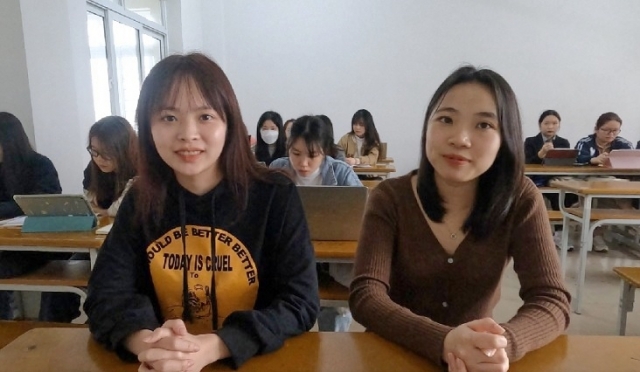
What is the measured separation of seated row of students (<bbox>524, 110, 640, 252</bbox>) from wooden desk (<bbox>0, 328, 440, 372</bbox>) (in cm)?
393

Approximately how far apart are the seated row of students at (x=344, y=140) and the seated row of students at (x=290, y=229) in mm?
2285

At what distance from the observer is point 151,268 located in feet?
3.24

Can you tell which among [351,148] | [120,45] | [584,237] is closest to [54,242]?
[584,237]

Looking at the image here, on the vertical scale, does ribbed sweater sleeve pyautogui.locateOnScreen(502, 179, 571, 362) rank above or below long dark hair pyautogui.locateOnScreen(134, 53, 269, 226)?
below

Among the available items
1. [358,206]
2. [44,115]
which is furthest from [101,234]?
[44,115]

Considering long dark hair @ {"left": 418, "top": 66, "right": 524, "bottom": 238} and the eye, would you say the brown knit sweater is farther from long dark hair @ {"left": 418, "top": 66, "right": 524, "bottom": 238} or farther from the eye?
the eye

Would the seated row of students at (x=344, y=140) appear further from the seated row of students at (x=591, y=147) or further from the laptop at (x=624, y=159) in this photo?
the laptop at (x=624, y=159)

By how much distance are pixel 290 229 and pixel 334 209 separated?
24.8 inches

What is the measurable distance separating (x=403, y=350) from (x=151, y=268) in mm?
573

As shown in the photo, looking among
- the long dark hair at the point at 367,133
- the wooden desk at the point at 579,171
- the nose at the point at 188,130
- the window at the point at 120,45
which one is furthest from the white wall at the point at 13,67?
the wooden desk at the point at 579,171

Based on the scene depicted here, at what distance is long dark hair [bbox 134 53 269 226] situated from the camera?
3.06ft

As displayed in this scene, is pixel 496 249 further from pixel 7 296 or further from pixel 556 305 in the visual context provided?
pixel 7 296

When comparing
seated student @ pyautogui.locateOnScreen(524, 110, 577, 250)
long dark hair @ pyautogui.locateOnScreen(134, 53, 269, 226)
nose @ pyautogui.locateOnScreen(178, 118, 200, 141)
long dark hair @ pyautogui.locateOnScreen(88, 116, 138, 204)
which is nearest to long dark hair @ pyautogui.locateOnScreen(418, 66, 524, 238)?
long dark hair @ pyautogui.locateOnScreen(134, 53, 269, 226)

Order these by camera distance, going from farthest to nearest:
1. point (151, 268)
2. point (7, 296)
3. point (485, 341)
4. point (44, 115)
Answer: point (44, 115) < point (7, 296) < point (151, 268) < point (485, 341)
